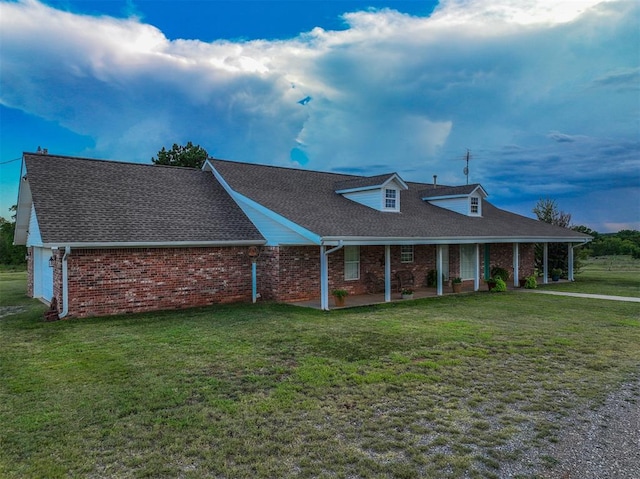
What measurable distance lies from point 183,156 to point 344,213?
Answer: 74.6ft

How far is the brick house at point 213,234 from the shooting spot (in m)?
11.9

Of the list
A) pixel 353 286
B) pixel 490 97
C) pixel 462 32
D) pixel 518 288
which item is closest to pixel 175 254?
pixel 353 286

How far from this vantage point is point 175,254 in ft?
42.4

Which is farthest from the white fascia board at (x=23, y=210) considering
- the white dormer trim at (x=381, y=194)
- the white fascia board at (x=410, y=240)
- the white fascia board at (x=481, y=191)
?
the white fascia board at (x=481, y=191)

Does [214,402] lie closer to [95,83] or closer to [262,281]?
[262,281]

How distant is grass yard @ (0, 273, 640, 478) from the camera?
3980mm

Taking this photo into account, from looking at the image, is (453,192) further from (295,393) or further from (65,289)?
(295,393)

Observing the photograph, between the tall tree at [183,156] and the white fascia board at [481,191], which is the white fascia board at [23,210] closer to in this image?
the tall tree at [183,156]

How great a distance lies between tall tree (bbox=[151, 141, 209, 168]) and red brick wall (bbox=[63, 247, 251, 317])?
2230 centimetres

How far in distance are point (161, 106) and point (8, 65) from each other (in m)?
6.39

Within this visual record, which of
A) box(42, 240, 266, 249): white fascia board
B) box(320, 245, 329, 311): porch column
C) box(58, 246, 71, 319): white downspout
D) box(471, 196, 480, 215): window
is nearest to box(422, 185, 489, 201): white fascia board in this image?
box(471, 196, 480, 215): window

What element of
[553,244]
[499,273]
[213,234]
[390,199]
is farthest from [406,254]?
[553,244]

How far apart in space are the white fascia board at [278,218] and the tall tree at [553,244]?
59.5 feet

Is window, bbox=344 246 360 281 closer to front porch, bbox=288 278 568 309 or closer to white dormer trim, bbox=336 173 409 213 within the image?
front porch, bbox=288 278 568 309
